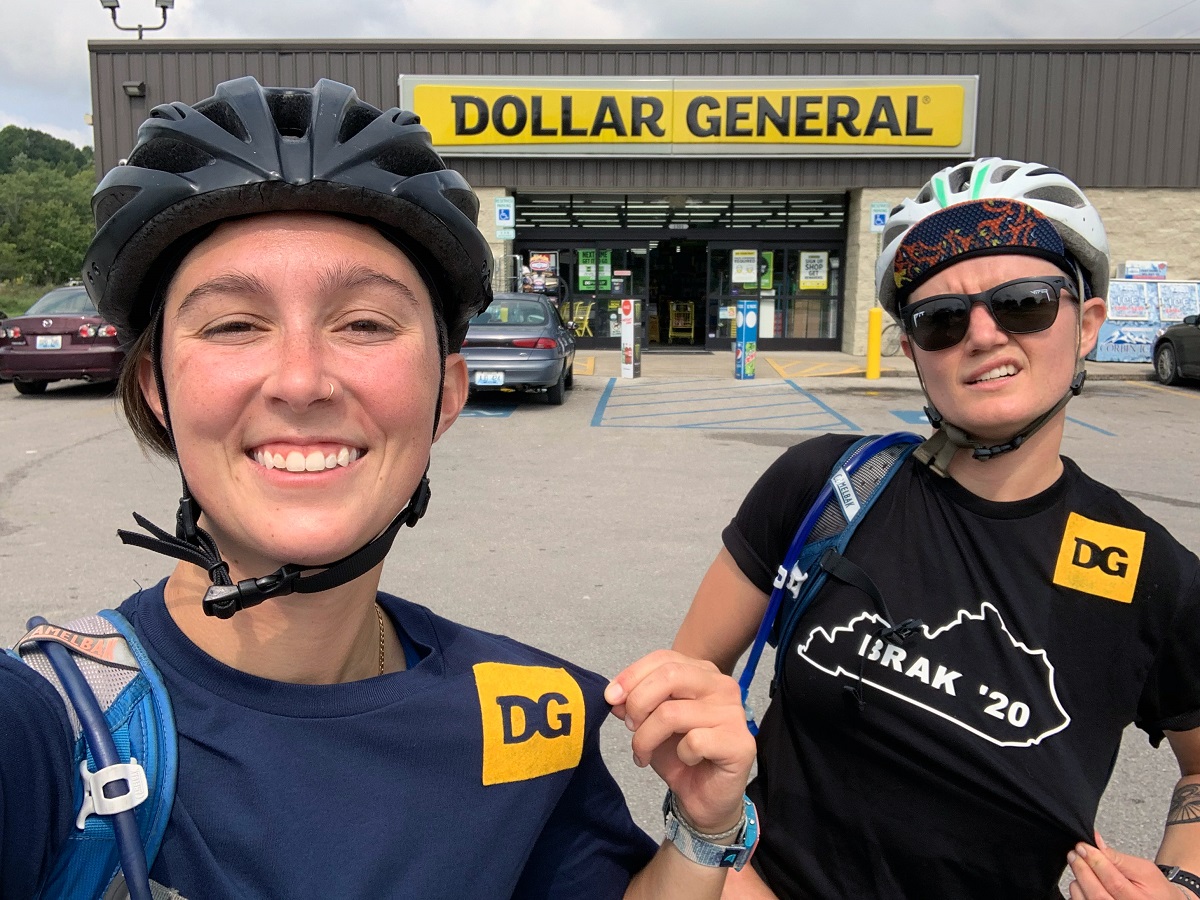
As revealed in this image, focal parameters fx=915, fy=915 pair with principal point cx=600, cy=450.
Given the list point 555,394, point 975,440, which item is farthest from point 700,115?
point 975,440

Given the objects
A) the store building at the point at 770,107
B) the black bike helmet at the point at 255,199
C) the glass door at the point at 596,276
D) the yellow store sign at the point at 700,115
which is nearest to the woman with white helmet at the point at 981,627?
the black bike helmet at the point at 255,199

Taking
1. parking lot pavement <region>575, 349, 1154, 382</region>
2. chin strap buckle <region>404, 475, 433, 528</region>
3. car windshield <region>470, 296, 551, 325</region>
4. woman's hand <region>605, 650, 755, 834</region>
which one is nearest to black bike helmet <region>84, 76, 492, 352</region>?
chin strap buckle <region>404, 475, 433, 528</region>

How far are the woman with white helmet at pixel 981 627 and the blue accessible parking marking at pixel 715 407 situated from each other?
922cm

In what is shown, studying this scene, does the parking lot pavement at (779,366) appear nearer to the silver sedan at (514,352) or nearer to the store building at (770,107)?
the store building at (770,107)

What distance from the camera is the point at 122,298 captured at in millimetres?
1340

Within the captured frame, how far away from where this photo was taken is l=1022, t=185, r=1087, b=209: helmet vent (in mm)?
1907

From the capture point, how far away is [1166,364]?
1622 cm

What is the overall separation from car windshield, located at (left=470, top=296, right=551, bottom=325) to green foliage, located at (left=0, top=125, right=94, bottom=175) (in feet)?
331

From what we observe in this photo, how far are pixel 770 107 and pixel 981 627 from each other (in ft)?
63.9

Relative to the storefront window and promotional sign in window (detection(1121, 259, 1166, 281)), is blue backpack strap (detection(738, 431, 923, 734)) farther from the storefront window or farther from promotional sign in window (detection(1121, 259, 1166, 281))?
the storefront window

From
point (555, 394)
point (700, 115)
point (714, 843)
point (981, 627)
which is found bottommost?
point (555, 394)

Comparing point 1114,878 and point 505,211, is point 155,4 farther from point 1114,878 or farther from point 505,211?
point 1114,878

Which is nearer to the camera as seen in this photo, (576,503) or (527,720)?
(527,720)

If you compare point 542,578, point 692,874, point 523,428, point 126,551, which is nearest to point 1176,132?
point 523,428
